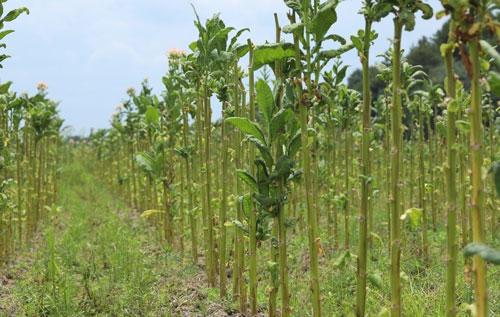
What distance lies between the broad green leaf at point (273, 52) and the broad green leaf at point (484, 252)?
146 cm

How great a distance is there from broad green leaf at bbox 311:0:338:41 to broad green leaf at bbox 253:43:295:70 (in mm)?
154

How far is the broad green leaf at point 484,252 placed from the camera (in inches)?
71.1

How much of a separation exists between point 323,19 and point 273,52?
1.13 feet

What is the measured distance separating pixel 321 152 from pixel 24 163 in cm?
592

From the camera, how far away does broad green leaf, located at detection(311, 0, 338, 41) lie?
2660 mm

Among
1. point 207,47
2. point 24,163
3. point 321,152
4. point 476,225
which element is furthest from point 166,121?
point 476,225

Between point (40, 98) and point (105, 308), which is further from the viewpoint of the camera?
point (40, 98)

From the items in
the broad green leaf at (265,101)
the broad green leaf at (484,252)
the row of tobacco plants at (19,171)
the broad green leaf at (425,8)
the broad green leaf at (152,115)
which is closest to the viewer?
the broad green leaf at (484,252)

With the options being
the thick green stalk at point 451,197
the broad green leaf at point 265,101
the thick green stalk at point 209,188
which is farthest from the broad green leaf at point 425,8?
the thick green stalk at point 209,188

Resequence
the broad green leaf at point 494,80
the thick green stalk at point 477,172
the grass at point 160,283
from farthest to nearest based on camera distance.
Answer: the grass at point 160,283, the broad green leaf at point 494,80, the thick green stalk at point 477,172

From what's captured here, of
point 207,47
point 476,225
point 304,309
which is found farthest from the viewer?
point 207,47

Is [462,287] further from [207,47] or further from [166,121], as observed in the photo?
[166,121]

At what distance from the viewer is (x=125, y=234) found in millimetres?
7523

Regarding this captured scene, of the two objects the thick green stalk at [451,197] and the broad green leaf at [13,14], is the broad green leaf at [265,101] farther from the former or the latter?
the broad green leaf at [13,14]
